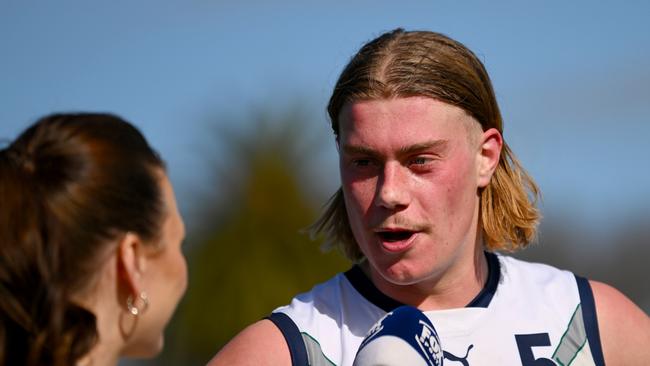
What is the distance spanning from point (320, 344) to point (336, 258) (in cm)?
969

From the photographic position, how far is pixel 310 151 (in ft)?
48.3

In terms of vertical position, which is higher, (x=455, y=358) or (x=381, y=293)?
(x=381, y=293)

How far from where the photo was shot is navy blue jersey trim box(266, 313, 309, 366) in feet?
12.0

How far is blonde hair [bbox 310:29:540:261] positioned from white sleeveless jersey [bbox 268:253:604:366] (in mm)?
277

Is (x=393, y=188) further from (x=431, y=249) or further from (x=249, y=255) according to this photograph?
(x=249, y=255)

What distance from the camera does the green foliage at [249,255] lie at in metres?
13.3

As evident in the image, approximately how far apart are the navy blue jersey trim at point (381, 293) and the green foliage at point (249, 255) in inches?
356

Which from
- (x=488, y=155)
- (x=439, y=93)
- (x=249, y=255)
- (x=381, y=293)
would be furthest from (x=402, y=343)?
(x=249, y=255)

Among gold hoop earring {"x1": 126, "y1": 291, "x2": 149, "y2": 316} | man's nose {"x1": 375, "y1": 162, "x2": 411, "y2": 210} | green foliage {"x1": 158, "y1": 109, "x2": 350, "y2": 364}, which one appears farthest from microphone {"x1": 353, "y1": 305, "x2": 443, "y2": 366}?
green foliage {"x1": 158, "y1": 109, "x2": 350, "y2": 364}

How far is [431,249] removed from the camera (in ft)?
12.5

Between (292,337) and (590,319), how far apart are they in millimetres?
1207

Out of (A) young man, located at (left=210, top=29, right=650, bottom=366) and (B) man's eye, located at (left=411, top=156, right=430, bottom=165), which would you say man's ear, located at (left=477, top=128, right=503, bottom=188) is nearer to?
(A) young man, located at (left=210, top=29, right=650, bottom=366)

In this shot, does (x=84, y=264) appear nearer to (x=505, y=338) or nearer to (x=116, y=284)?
(x=116, y=284)

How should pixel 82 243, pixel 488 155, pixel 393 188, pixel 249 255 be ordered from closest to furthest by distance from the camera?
pixel 82 243 → pixel 393 188 → pixel 488 155 → pixel 249 255
